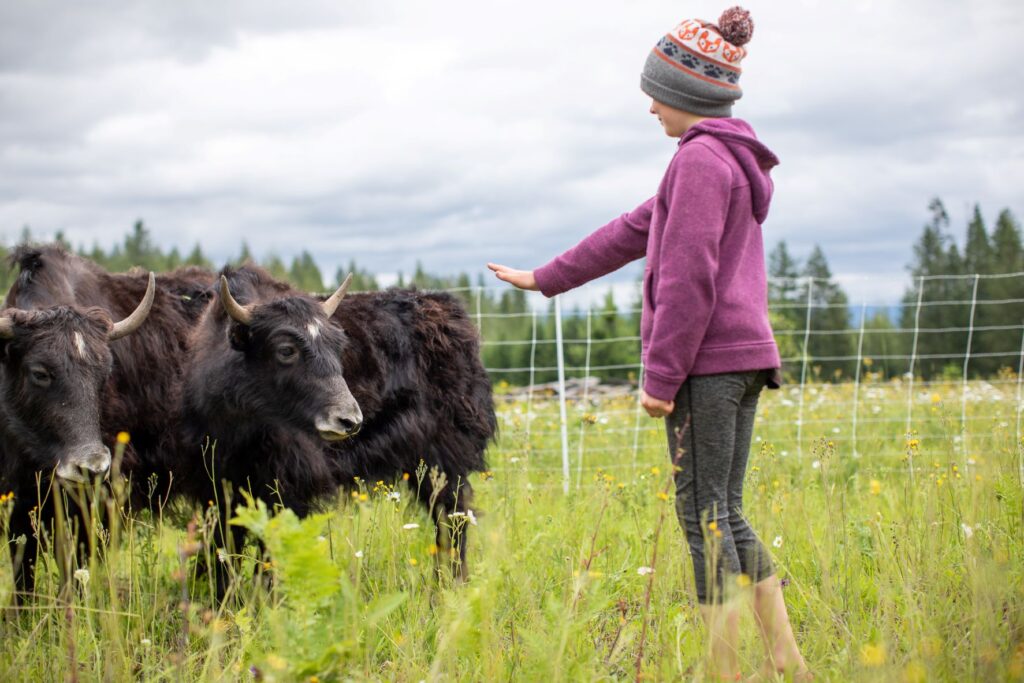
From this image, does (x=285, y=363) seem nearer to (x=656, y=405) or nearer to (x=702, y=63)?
(x=656, y=405)

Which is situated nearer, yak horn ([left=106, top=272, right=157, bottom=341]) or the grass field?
the grass field

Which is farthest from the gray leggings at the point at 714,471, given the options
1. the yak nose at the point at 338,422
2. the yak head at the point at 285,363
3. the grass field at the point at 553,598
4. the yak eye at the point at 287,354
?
the yak eye at the point at 287,354

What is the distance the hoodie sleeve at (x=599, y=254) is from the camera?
3.58 metres

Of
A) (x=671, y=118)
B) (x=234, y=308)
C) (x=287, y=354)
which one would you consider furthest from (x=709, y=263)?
(x=234, y=308)

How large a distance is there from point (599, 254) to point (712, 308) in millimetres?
836

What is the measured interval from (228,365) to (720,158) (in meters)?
3.16

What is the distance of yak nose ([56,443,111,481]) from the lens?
4.17m

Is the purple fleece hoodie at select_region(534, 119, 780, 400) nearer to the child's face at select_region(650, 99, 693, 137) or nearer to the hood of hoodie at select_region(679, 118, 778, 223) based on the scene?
the hood of hoodie at select_region(679, 118, 778, 223)

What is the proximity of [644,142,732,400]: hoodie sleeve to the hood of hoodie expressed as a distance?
0.33 feet

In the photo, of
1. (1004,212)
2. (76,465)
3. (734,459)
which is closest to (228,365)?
(76,465)

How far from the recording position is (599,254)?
11.9ft

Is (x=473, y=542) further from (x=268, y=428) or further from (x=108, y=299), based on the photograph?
(x=108, y=299)

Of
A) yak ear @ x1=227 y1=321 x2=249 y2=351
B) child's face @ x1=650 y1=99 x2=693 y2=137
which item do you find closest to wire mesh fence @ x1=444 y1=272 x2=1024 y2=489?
child's face @ x1=650 y1=99 x2=693 y2=137

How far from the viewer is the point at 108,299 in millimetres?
5426
